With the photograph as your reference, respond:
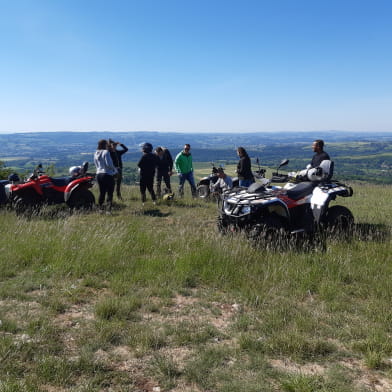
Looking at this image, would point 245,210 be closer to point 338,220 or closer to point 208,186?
point 338,220

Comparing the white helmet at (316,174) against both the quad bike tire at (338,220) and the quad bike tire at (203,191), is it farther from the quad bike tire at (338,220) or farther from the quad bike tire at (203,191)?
the quad bike tire at (203,191)

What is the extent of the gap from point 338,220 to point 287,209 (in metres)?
1.38

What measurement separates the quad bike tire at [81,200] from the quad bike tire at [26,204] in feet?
2.55

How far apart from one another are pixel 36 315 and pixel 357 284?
370 cm

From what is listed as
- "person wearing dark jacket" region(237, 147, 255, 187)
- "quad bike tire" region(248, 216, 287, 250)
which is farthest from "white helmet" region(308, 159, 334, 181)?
"person wearing dark jacket" region(237, 147, 255, 187)

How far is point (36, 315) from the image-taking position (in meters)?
3.30

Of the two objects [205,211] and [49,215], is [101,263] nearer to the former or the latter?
[49,215]

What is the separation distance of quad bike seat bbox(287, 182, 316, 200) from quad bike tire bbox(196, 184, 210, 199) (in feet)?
18.4

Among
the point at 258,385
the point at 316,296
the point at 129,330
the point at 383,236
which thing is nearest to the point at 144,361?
the point at 129,330

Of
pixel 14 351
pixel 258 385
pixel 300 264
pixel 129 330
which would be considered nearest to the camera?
pixel 258 385

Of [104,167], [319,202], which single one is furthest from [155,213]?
[319,202]

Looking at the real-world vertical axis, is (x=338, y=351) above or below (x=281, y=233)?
below

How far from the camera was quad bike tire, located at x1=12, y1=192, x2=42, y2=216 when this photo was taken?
26.2ft

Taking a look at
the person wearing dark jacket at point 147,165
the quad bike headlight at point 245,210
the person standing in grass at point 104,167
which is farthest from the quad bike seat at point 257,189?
the person wearing dark jacket at point 147,165
